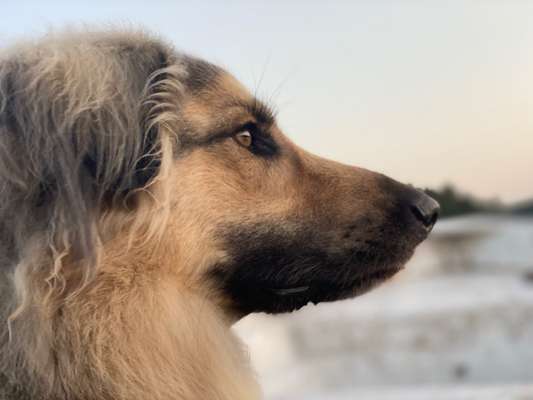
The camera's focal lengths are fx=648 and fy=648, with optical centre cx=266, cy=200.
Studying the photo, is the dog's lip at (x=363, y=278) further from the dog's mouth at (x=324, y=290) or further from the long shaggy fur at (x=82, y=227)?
the long shaggy fur at (x=82, y=227)

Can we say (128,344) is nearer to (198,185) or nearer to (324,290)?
(198,185)

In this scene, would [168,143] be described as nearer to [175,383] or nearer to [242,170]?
[242,170]

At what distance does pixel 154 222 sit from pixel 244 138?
0.32 metres

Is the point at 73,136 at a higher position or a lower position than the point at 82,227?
higher

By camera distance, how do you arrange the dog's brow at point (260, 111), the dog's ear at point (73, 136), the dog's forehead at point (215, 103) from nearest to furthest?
the dog's ear at point (73, 136)
the dog's forehead at point (215, 103)
the dog's brow at point (260, 111)

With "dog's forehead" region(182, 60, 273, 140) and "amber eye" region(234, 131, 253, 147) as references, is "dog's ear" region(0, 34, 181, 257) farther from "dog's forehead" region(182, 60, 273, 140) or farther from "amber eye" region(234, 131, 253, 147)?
"amber eye" region(234, 131, 253, 147)

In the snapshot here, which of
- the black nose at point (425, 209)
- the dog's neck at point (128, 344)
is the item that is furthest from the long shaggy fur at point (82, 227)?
the black nose at point (425, 209)

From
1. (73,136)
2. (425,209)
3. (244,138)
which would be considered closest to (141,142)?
(73,136)

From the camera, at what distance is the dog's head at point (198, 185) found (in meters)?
1.33

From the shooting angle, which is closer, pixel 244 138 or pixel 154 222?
pixel 154 222

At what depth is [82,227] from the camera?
1282 millimetres

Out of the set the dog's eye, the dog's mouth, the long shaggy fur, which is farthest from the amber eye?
the dog's mouth

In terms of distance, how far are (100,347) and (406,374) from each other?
3248 millimetres

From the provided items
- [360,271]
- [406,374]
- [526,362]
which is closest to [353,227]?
[360,271]
